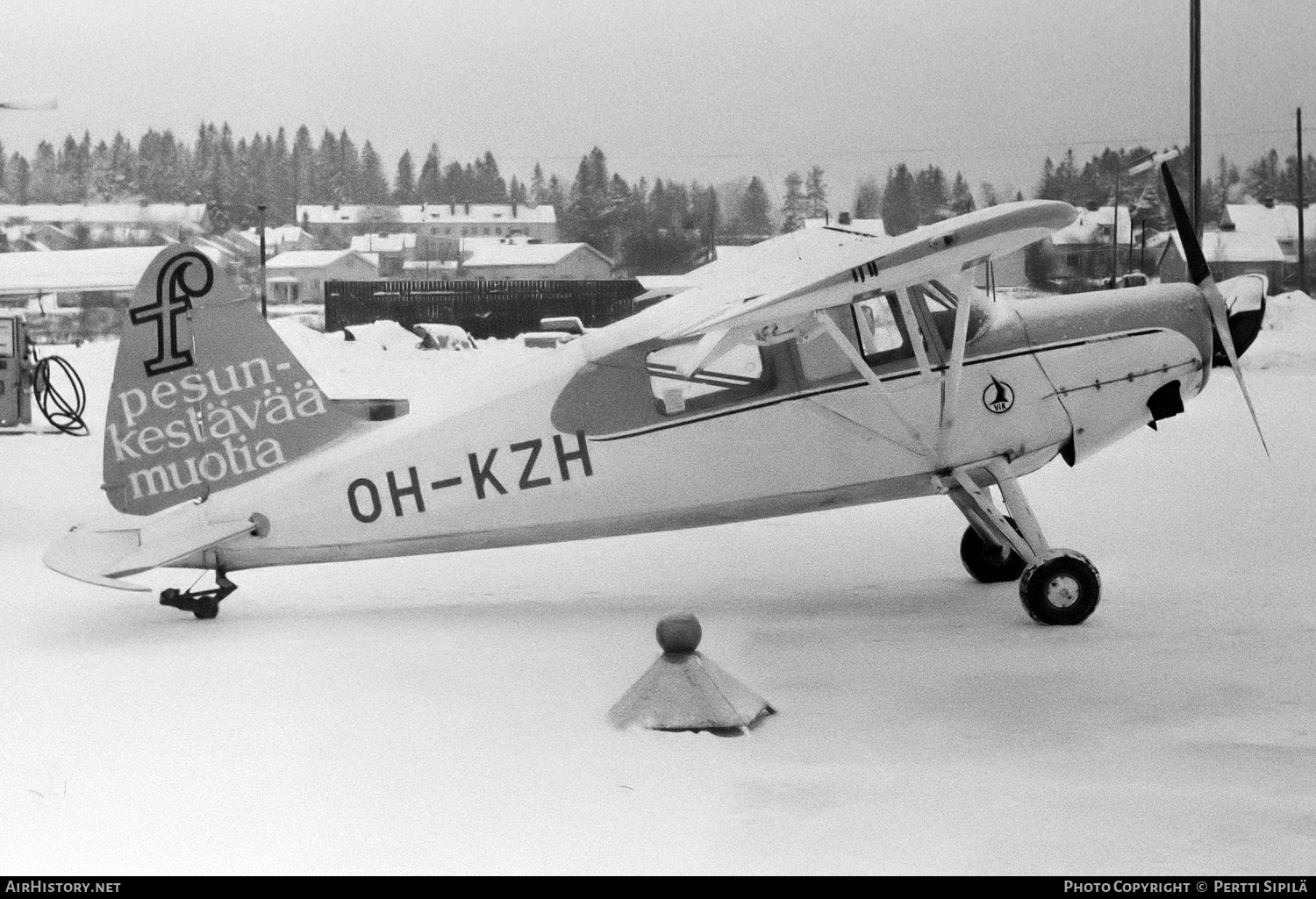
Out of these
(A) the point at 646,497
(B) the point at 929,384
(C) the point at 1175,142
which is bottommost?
(A) the point at 646,497

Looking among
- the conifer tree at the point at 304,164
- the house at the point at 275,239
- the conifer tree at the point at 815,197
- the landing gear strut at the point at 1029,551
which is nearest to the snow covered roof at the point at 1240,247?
the conifer tree at the point at 815,197

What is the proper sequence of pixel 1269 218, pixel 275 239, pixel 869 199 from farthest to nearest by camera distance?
pixel 1269 218 < pixel 275 239 < pixel 869 199

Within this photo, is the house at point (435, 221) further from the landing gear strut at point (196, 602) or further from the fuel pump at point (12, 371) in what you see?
the landing gear strut at point (196, 602)

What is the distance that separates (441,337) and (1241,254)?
685 centimetres

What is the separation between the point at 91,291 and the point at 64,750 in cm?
976

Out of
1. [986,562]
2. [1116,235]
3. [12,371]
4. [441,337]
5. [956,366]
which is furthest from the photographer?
[441,337]

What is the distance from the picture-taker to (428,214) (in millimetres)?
11578

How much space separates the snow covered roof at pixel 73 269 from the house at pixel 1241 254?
8.69 meters

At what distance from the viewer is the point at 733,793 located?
3.95 meters

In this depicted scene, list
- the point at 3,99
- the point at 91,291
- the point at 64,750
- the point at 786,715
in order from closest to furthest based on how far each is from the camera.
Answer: the point at 64,750 < the point at 786,715 < the point at 3,99 < the point at 91,291

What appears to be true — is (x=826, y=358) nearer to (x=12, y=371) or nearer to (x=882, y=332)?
(x=882, y=332)

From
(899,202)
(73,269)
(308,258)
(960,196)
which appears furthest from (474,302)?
(960,196)

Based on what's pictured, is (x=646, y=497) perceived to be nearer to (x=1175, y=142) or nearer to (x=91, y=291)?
(x=1175, y=142)

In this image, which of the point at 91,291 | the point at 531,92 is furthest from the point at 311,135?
the point at 91,291
